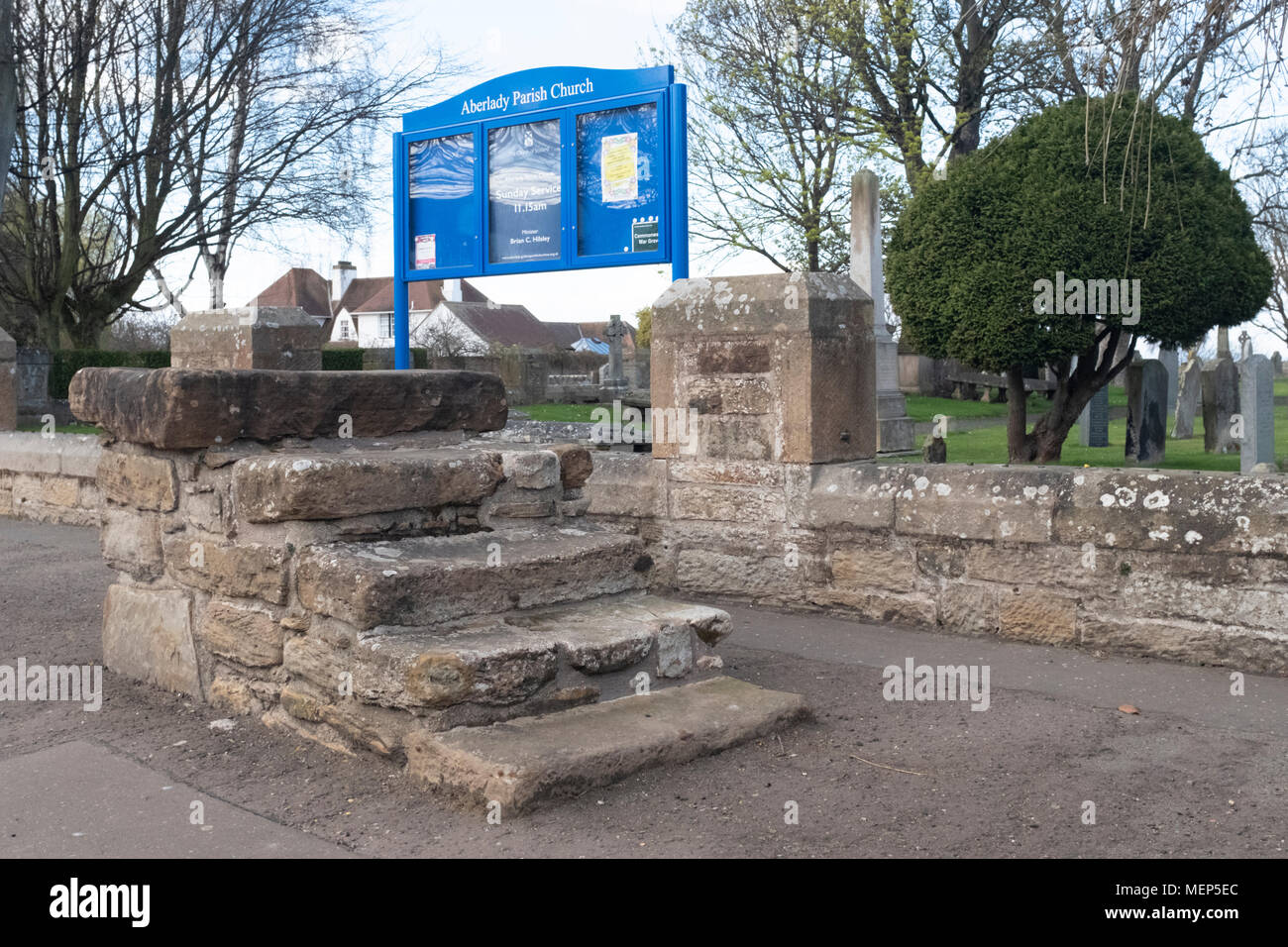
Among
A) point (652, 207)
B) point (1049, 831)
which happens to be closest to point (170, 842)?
point (1049, 831)

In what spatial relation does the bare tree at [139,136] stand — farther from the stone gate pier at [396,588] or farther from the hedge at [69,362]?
the stone gate pier at [396,588]

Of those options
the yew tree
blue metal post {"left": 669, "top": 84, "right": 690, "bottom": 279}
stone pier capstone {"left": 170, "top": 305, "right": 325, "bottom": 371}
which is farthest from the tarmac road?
stone pier capstone {"left": 170, "top": 305, "right": 325, "bottom": 371}

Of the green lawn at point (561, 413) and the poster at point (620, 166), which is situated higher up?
the poster at point (620, 166)

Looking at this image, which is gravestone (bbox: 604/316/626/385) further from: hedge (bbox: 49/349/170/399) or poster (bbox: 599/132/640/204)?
poster (bbox: 599/132/640/204)

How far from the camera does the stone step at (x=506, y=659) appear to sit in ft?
11.4

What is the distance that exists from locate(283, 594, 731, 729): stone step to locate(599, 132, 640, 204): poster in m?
5.84

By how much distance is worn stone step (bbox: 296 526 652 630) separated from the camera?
12.0 ft

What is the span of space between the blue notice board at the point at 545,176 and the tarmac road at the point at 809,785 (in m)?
5.40

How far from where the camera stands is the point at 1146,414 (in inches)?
410

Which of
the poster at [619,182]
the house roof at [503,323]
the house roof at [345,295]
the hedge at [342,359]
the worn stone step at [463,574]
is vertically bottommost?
the worn stone step at [463,574]

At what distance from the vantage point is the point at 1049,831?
3.05m

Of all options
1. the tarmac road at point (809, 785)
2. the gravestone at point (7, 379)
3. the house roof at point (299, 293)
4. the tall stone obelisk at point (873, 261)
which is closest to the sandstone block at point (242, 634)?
the tarmac road at point (809, 785)

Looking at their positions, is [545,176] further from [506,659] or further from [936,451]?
[506,659]
